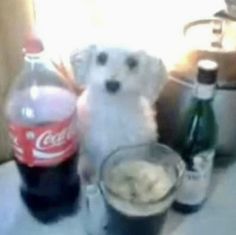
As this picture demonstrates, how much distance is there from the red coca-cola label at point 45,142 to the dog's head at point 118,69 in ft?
0.22

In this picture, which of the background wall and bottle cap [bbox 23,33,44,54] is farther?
the background wall

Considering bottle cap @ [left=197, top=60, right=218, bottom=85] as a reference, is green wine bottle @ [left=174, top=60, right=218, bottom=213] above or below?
below

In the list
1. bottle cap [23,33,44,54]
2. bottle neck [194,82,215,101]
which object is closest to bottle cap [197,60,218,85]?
bottle neck [194,82,215,101]

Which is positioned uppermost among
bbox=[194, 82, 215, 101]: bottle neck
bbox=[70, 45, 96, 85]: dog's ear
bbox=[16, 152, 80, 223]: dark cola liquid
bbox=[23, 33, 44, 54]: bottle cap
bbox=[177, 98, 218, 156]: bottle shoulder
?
bbox=[23, 33, 44, 54]: bottle cap

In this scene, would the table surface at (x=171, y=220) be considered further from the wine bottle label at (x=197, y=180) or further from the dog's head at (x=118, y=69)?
the dog's head at (x=118, y=69)

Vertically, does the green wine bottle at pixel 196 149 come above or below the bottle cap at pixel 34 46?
below

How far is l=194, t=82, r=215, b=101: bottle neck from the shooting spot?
2.53ft

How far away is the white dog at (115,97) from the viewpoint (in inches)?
30.8

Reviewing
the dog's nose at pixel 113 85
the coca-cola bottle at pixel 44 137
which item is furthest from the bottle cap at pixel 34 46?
the dog's nose at pixel 113 85

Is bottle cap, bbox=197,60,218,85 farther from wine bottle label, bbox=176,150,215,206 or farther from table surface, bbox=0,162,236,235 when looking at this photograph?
table surface, bbox=0,162,236,235

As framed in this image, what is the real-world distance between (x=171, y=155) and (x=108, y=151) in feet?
0.32

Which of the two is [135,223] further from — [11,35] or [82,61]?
[11,35]

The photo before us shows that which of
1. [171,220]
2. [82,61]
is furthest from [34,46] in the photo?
[171,220]

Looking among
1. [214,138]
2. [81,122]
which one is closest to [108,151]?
[81,122]
